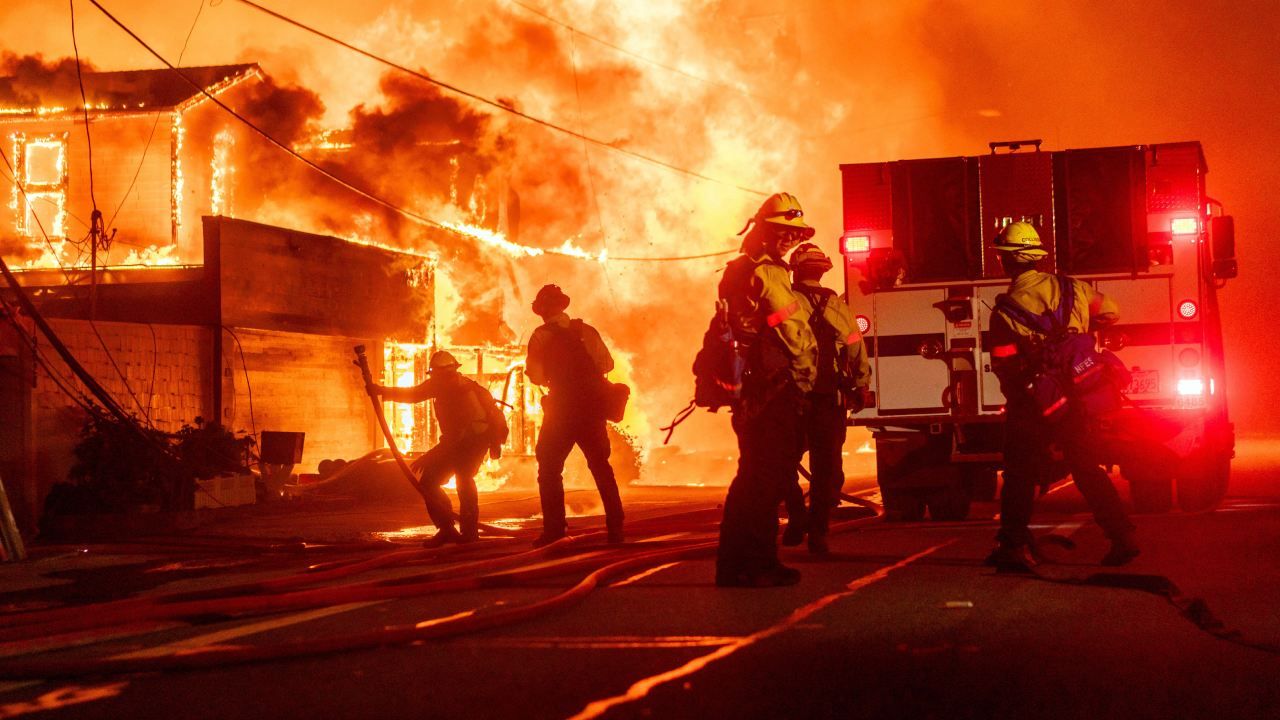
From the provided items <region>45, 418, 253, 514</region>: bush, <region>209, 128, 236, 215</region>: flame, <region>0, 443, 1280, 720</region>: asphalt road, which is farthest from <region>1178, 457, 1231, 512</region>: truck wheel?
Result: <region>209, 128, 236, 215</region>: flame

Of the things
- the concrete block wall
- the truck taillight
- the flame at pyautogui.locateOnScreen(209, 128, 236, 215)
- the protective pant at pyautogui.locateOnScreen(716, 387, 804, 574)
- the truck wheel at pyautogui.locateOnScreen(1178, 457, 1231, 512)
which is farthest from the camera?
the flame at pyautogui.locateOnScreen(209, 128, 236, 215)

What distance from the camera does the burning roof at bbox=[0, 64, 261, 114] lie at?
31.5 m

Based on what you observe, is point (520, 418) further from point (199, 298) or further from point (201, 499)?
point (201, 499)

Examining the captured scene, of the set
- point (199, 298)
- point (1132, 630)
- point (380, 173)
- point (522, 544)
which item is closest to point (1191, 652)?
point (1132, 630)

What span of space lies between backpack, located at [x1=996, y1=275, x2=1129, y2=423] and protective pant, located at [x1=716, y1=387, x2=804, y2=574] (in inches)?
55.7

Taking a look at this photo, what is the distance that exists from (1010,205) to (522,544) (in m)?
5.31

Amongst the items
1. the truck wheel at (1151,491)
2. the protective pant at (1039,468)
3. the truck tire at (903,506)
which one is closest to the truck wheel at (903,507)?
the truck tire at (903,506)

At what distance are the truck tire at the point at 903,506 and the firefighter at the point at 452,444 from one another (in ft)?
12.4

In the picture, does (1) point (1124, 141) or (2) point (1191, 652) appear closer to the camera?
(2) point (1191, 652)

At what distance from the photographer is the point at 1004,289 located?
12727mm

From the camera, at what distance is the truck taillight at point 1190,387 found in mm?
12359

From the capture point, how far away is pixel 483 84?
33.2 metres

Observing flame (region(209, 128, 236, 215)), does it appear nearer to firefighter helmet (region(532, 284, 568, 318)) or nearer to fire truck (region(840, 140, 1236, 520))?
fire truck (region(840, 140, 1236, 520))

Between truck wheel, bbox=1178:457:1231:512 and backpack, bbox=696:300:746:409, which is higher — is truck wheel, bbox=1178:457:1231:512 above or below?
below
